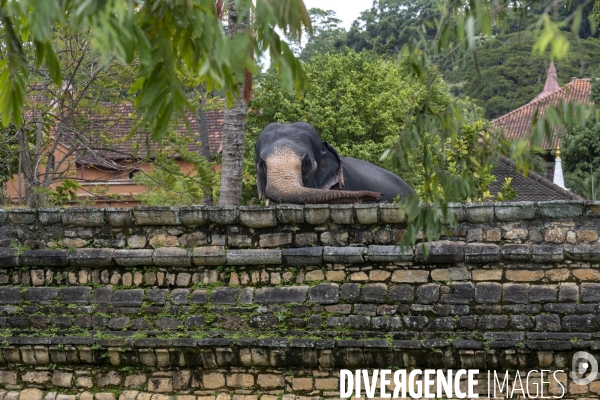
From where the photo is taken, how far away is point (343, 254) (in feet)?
25.3

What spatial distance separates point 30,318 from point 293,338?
2.21 metres

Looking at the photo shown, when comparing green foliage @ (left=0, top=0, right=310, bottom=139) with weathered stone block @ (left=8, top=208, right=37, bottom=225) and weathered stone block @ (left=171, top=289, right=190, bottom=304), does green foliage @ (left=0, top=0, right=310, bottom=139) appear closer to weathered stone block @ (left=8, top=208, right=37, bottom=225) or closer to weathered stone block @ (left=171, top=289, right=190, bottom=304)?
weathered stone block @ (left=171, top=289, right=190, bottom=304)

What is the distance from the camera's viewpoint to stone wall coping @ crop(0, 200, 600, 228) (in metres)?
7.53

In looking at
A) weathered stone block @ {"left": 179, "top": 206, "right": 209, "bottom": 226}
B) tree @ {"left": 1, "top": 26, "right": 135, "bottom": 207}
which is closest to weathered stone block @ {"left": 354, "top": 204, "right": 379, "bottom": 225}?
weathered stone block @ {"left": 179, "top": 206, "right": 209, "bottom": 226}

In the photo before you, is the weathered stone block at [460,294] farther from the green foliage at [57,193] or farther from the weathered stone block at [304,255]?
the green foliage at [57,193]

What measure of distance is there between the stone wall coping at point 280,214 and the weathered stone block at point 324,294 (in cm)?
50

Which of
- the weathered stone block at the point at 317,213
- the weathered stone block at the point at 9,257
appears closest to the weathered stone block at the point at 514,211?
the weathered stone block at the point at 317,213

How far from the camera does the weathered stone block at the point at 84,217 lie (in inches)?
320

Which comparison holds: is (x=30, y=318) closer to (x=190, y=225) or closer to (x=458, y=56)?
(x=190, y=225)

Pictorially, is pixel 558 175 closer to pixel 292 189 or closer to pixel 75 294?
pixel 292 189

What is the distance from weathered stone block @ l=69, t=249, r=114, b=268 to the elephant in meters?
2.09

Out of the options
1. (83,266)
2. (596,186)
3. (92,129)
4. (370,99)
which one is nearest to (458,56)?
(83,266)

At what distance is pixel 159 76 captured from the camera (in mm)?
4316

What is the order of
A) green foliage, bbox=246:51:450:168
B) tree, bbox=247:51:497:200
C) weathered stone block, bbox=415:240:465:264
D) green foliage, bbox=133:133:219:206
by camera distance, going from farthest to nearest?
green foliage, bbox=246:51:450:168 → tree, bbox=247:51:497:200 → green foliage, bbox=133:133:219:206 → weathered stone block, bbox=415:240:465:264
